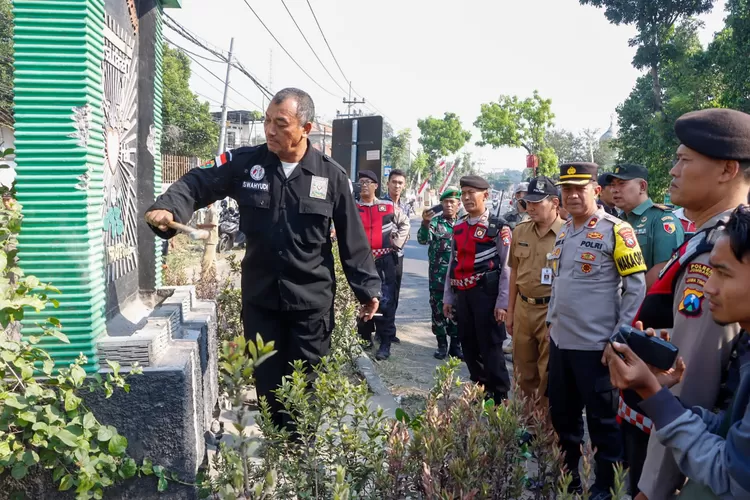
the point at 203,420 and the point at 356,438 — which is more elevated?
the point at 356,438

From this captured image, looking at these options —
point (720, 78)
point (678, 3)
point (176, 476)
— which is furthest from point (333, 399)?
point (678, 3)

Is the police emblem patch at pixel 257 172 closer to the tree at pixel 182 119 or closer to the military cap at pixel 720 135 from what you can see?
the military cap at pixel 720 135

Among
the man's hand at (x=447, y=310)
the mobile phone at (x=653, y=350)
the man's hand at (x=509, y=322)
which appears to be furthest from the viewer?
the man's hand at (x=447, y=310)

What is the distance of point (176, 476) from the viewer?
2.85 meters

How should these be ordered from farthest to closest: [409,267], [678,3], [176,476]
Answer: [678,3] < [409,267] < [176,476]

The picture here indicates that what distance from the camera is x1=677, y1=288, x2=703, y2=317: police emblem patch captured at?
75.5 inches

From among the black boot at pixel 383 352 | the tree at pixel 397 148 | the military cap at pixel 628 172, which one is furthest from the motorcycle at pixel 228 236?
the tree at pixel 397 148

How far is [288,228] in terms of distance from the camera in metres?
3.18

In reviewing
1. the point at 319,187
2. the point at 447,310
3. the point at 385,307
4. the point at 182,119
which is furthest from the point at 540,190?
the point at 182,119

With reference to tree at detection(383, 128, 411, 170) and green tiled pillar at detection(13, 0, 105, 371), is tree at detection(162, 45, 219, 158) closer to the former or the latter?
tree at detection(383, 128, 411, 170)

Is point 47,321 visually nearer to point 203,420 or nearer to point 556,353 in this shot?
point 203,420

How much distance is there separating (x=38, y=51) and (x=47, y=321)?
114 centimetres

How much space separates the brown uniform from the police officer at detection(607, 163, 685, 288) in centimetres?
60

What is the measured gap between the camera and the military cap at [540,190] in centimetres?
422
